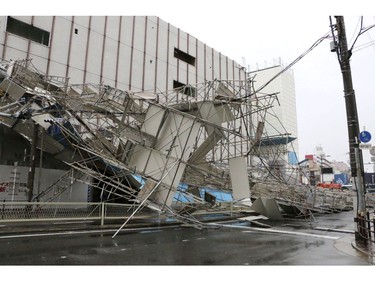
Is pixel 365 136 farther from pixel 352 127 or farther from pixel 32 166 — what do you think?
pixel 32 166

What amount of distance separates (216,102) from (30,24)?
17.6 metres

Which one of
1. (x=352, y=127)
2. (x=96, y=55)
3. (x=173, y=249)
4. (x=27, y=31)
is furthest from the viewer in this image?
A: (x=96, y=55)

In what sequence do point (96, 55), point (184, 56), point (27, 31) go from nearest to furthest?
point (27, 31), point (96, 55), point (184, 56)

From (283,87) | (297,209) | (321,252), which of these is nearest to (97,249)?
(321,252)

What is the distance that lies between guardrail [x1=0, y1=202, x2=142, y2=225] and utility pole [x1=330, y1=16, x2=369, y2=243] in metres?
9.07

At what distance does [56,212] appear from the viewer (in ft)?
49.1

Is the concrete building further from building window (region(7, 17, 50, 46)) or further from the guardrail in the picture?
the guardrail

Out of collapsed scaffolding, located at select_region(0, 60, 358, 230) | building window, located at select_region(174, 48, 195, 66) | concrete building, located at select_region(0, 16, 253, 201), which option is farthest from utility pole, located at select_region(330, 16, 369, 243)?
building window, located at select_region(174, 48, 195, 66)

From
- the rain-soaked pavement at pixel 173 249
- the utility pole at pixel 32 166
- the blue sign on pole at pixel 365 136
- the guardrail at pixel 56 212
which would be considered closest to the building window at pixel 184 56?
the utility pole at pixel 32 166

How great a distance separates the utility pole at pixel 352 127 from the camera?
34.9 ft

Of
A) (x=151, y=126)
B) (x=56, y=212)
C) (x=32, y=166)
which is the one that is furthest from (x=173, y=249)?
(x=32, y=166)

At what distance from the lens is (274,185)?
65.5 ft

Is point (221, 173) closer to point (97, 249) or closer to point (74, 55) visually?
point (97, 249)

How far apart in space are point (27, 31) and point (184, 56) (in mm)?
17335
